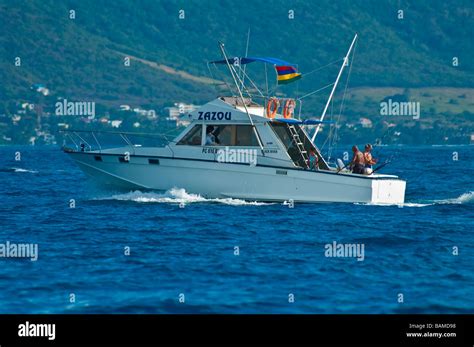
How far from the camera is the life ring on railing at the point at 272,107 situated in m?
36.0

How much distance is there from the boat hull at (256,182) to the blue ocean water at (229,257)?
0.38 meters

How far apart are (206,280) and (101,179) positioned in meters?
15.7

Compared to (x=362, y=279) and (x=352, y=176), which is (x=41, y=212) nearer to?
(x=352, y=176)

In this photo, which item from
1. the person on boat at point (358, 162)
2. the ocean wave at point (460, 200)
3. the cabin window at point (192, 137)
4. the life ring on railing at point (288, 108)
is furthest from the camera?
the ocean wave at point (460, 200)

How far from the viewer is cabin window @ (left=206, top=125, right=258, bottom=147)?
35594 mm

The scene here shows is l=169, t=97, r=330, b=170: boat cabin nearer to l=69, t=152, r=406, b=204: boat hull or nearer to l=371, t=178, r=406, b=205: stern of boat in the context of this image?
l=69, t=152, r=406, b=204: boat hull

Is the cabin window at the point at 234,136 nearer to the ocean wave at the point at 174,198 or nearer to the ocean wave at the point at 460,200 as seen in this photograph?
the ocean wave at the point at 174,198
